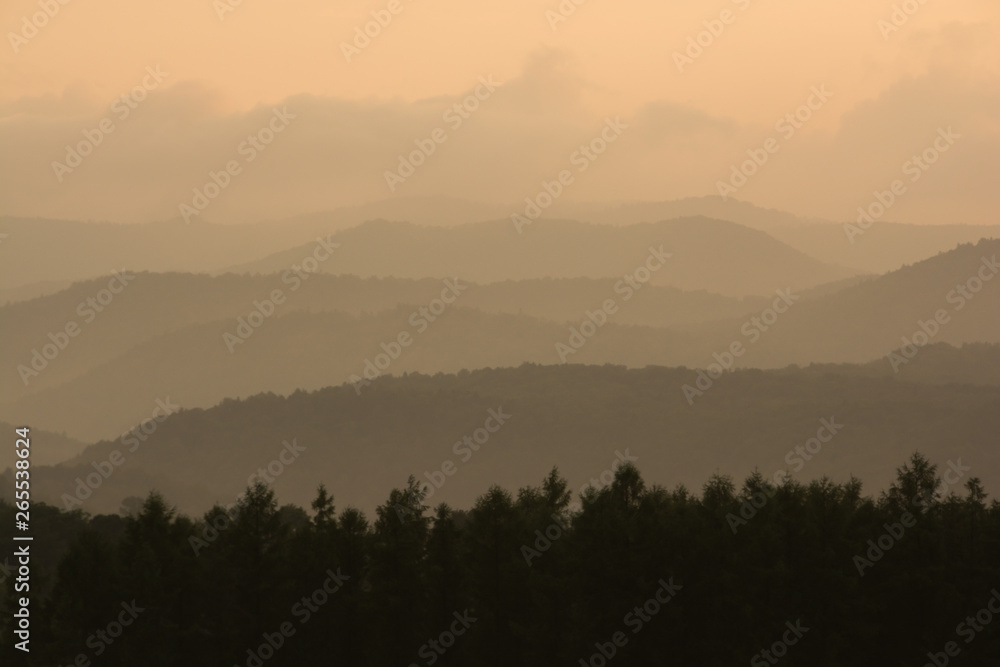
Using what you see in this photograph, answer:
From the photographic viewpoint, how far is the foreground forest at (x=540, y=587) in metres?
65.2

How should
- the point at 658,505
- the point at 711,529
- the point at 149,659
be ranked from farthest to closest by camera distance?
the point at 658,505 → the point at 711,529 → the point at 149,659

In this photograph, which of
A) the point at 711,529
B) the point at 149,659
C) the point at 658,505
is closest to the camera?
the point at 149,659

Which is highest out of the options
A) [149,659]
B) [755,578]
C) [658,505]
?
[658,505]

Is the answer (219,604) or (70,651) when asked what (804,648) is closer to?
(219,604)

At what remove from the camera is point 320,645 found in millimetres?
69375

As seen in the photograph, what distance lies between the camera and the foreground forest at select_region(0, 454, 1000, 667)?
65.2m

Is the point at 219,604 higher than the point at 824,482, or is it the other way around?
the point at 824,482

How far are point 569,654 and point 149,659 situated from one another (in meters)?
23.3

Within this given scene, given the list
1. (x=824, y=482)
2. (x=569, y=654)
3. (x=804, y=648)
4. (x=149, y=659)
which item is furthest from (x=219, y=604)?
(x=824, y=482)

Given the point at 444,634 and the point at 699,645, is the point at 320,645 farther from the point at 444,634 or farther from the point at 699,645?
the point at 699,645

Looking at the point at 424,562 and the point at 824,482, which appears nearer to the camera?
the point at 424,562

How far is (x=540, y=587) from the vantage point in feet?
225

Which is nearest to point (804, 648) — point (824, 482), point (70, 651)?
point (824, 482)

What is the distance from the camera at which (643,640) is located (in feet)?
212
